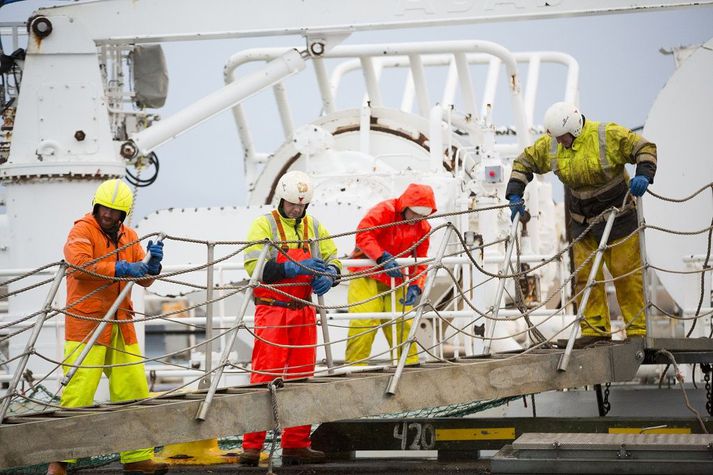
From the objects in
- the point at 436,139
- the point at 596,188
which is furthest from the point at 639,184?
the point at 436,139

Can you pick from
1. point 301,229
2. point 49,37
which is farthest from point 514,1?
point 49,37

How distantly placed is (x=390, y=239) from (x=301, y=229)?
4.72 ft

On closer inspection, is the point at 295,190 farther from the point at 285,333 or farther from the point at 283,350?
the point at 283,350

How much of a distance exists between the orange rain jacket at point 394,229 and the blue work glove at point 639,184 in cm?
211

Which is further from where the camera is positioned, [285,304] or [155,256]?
[285,304]

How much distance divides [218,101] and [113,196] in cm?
387

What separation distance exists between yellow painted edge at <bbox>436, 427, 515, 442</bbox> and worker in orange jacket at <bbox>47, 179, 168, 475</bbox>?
1.87 m

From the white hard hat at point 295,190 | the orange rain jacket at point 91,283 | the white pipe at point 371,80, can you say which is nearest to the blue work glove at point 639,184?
the white hard hat at point 295,190

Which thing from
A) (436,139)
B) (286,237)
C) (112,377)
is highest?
(436,139)

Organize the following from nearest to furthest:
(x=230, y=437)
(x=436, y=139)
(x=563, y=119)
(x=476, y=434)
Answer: (x=563, y=119), (x=476, y=434), (x=230, y=437), (x=436, y=139)

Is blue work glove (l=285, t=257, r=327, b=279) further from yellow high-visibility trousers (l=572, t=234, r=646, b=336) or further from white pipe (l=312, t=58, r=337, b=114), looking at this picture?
white pipe (l=312, t=58, r=337, b=114)

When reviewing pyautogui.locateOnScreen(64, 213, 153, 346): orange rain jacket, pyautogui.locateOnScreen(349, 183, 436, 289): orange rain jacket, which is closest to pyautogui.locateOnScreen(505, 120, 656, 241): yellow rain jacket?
pyautogui.locateOnScreen(349, 183, 436, 289): orange rain jacket

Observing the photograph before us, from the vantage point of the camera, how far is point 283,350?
805cm

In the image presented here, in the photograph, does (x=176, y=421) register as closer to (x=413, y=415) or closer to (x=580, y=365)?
(x=580, y=365)
